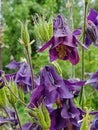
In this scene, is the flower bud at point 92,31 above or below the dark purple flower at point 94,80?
above

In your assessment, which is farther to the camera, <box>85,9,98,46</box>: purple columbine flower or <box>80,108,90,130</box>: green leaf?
<box>85,9,98,46</box>: purple columbine flower

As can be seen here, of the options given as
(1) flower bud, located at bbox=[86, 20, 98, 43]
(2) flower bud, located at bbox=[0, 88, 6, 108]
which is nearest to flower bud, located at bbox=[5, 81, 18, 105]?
(2) flower bud, located at bbox=[0, 88, 6, 108]

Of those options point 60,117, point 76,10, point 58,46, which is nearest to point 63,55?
point 58,46

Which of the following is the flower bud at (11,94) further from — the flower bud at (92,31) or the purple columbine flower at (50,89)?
the flower bud at (92,31)

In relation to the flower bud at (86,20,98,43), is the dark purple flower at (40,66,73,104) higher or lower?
lower

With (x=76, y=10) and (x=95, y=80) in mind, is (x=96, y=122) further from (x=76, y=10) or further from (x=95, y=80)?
(x=76, y=10)

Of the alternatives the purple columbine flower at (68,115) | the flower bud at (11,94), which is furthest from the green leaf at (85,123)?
the flower bud at (11,94)

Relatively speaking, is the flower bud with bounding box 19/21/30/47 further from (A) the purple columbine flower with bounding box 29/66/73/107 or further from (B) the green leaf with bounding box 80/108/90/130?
(B) the green leaf with bounding box 80/108/90/130
